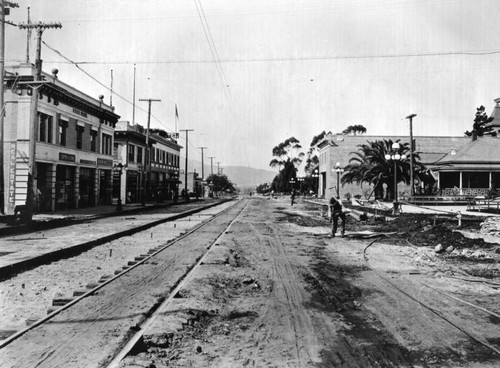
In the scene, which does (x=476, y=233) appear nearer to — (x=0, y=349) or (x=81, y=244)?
(x=81, y=244)

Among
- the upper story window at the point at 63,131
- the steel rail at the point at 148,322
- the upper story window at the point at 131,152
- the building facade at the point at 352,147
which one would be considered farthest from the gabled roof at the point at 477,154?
the steel rail at the point at 148,322

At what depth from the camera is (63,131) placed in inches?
1180

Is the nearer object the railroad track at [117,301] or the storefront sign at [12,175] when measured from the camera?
the railroad track at [117,301]

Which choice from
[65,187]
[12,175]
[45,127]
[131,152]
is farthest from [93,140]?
[131,152]

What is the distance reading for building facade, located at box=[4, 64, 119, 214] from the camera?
25.5 metres

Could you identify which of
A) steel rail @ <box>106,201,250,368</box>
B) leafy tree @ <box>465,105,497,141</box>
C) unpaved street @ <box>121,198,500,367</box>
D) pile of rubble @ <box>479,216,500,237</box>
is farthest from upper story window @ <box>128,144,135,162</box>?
leafy tree @ <box>465,105,497,141</box>

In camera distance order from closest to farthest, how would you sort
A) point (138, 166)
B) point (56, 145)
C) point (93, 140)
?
point (56, 145) → point (93, 140) → point (138, 166)

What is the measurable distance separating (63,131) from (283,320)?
28166 millimetres

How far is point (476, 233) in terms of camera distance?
1487cm

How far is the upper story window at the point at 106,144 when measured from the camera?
3788 centimetres

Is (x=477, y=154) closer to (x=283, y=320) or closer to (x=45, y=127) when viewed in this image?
(x=45, y=127)

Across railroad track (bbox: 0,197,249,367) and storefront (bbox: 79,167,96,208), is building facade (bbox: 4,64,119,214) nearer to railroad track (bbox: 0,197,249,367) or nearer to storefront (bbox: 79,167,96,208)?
storefront (bbox: 79,167,96,208)

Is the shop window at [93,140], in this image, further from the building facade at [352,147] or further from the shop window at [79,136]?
the building facade at [352,147]

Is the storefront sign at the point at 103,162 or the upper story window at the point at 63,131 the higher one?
the upper story window at the point at 63,131
